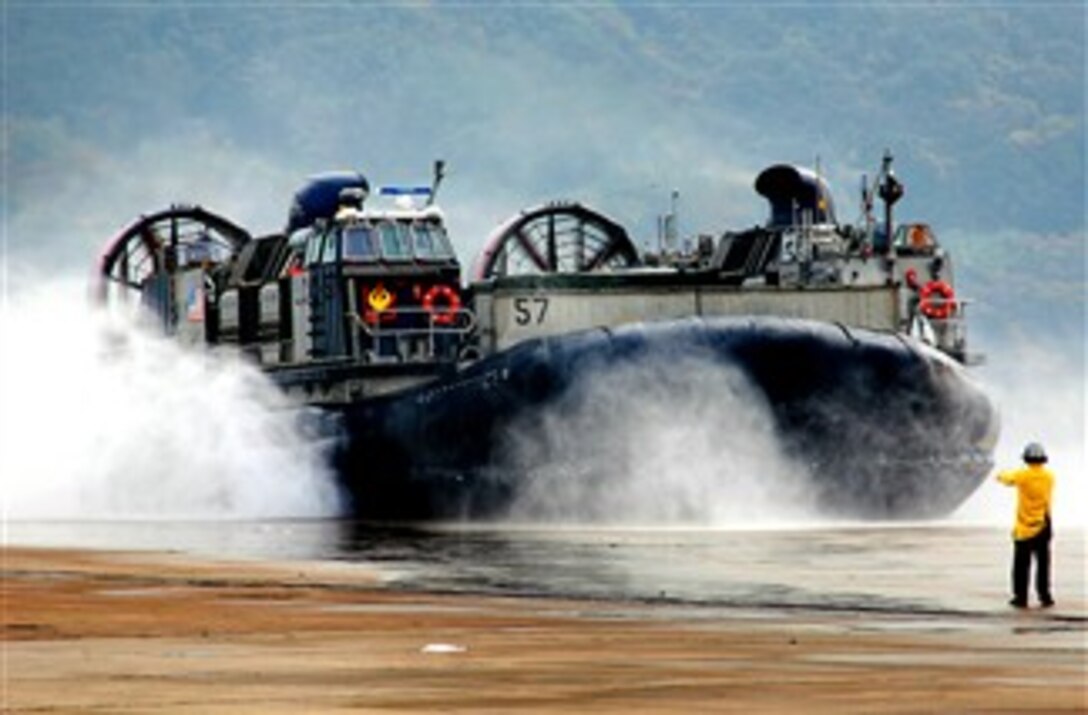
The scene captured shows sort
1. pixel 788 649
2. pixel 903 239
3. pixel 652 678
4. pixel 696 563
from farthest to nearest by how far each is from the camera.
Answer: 1. pixel 903 239
2. pixel 696 563
3. pixel 788 649
4. pixel 652 678

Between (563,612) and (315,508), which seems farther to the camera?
(315,508)

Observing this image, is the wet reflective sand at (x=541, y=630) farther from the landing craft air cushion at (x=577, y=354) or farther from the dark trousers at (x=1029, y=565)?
the landing craft air cushion at (x=577, y=354)

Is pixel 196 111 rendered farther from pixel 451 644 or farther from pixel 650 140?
pixel 451 644

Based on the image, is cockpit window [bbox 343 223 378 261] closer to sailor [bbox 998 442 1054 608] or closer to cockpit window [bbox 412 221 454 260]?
cockpit window [bbox 412 221 454 260]

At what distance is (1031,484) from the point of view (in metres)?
19.0

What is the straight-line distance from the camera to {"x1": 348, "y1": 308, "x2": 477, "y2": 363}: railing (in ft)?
112

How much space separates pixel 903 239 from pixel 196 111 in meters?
153

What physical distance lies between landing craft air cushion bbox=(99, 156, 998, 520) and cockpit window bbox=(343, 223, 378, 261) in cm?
2

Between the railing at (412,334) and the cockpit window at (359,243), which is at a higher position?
the cockpit window at (359,243)

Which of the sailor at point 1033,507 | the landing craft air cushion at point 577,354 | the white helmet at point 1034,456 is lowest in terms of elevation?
the sailor at point 1033,507

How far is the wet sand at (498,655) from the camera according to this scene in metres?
11.3

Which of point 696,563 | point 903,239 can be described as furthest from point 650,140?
point 696,563

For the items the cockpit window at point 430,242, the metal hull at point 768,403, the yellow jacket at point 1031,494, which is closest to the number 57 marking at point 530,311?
the metal hull at point 768,403

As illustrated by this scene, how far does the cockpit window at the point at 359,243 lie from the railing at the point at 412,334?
27.4 inches
